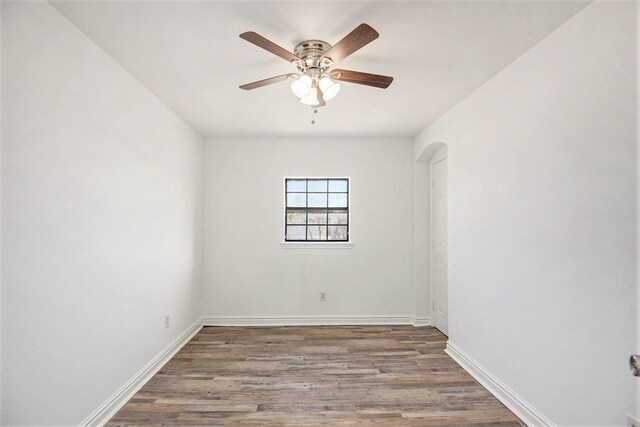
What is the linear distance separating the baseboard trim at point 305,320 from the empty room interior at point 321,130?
26cm

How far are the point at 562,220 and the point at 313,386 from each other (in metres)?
2.17

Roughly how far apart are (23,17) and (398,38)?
201 centimetres

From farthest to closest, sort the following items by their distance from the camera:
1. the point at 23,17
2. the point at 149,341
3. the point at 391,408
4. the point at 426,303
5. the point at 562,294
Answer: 1. the point at 426,303
2. the point at 149,341
3. the point at 391,408
4. the point at 562,294
5. the point at 23,17

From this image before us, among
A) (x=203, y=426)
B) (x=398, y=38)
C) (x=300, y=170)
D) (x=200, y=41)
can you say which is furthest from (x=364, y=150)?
(x=203, y=426)

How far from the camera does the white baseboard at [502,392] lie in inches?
84.2

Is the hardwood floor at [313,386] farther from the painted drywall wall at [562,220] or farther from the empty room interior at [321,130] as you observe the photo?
the painted drywall wall at [562,220]

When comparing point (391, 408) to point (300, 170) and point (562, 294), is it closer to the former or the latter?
point (562, 294)

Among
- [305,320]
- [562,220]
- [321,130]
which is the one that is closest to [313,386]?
[305,320]

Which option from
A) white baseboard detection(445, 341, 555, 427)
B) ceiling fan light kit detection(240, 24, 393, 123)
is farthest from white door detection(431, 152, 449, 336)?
ceiling fan light kit detection(240, 24, 393, 123)

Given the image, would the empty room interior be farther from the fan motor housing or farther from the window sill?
the window sill

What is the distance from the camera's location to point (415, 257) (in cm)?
448

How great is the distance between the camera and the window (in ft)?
15.0

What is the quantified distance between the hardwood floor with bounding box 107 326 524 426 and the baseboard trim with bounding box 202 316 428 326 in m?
0.48

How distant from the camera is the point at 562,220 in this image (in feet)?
6.40
